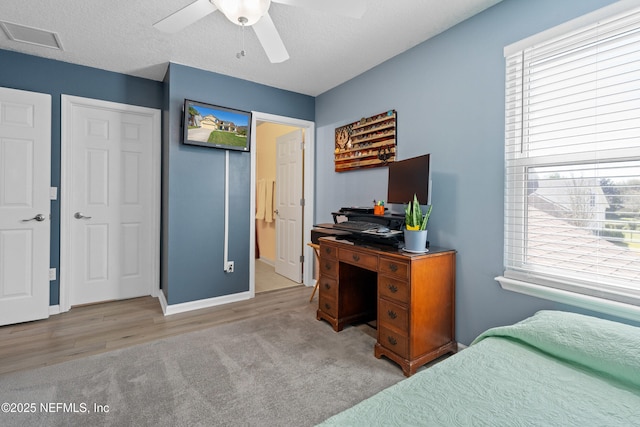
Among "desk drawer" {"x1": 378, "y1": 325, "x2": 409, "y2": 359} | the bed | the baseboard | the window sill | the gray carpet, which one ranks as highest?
the window sill

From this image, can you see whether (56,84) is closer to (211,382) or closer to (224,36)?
(224,36)

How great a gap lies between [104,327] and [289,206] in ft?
8.20

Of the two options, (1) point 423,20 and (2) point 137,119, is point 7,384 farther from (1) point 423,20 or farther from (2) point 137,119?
(1) point 423,20

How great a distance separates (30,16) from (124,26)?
0.62 metres

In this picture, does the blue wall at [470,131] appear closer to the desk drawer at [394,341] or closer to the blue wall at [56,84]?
the desk drawer at [394,341]

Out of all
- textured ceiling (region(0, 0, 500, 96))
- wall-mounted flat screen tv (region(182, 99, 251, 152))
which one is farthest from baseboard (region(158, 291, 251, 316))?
textured ceiling (region(0, 0, 500, 96))

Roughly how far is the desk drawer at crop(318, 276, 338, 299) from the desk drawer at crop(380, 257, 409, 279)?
653 mm

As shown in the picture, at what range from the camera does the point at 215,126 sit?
3.21 meters

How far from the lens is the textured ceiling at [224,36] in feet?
7.04

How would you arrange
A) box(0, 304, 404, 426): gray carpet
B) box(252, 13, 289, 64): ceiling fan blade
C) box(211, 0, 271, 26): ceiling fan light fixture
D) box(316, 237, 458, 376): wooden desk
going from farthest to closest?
box(316, 237, 458, 376): wooden desk
box(252, 13, 289, 64): ceiling fan blade
box(0, 304, 404, 426): gray carpet
box(211, 0, 271, 26): ceiling fan light fixture

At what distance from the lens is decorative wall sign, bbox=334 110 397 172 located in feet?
9.50

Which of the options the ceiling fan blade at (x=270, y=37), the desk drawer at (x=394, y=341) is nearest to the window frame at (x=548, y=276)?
the desk drawer at (x=394, y=341)

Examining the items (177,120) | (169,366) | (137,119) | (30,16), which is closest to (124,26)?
(30,16)

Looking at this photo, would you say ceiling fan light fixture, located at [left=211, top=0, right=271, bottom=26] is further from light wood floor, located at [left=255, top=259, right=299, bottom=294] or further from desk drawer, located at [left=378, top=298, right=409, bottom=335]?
light wood floor, located at [left=255, top=259, right=299, bottom=294]
